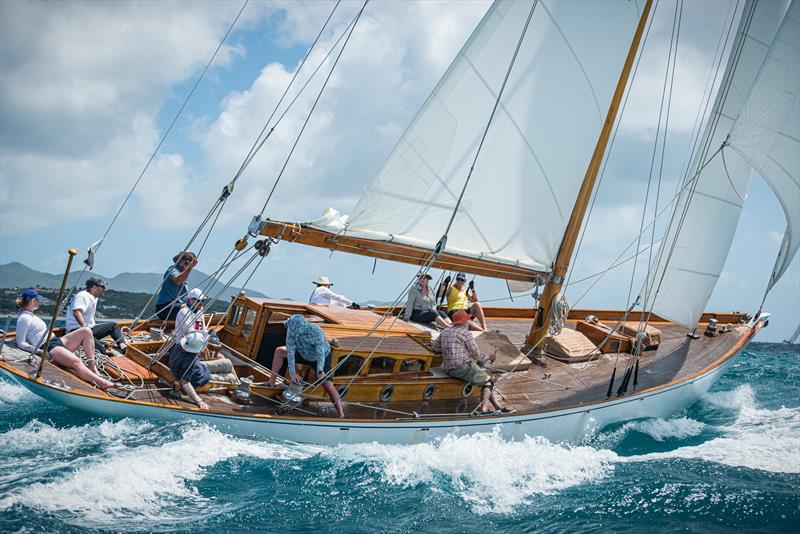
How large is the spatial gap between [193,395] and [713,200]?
10790 millimetres

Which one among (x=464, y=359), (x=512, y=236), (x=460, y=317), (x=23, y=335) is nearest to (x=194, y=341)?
(x=23, y=335)

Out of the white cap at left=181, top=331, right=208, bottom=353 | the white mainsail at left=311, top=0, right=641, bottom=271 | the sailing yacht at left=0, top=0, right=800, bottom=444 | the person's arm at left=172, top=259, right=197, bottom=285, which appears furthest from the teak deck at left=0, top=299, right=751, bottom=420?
the white mainsail at left=311, top=0, right=641, bottom=271

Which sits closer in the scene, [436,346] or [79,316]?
[79,316]

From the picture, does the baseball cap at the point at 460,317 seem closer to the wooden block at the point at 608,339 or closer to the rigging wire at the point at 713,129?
the wooden block at the point at 608,339

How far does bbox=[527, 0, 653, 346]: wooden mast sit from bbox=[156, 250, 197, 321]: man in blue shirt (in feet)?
20.8

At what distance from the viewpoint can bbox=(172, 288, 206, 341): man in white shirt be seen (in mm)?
8094

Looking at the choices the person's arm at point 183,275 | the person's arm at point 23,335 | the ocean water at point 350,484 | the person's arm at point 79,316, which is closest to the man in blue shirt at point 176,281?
the person's arm at point 183,275

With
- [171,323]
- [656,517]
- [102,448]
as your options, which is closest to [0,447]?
[102,448]

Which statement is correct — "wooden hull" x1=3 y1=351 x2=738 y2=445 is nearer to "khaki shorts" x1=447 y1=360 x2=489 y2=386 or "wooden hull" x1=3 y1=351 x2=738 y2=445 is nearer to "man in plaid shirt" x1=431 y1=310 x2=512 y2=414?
"man in plaid shirt" x1=431 y1=310 x2=512 y2=414

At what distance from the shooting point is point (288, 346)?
Answer: 7984mm

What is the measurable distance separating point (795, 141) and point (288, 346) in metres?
10.5

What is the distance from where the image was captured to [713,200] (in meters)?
12.6

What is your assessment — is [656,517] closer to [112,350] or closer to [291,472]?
[291,472]

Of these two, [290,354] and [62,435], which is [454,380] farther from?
[62,435]
